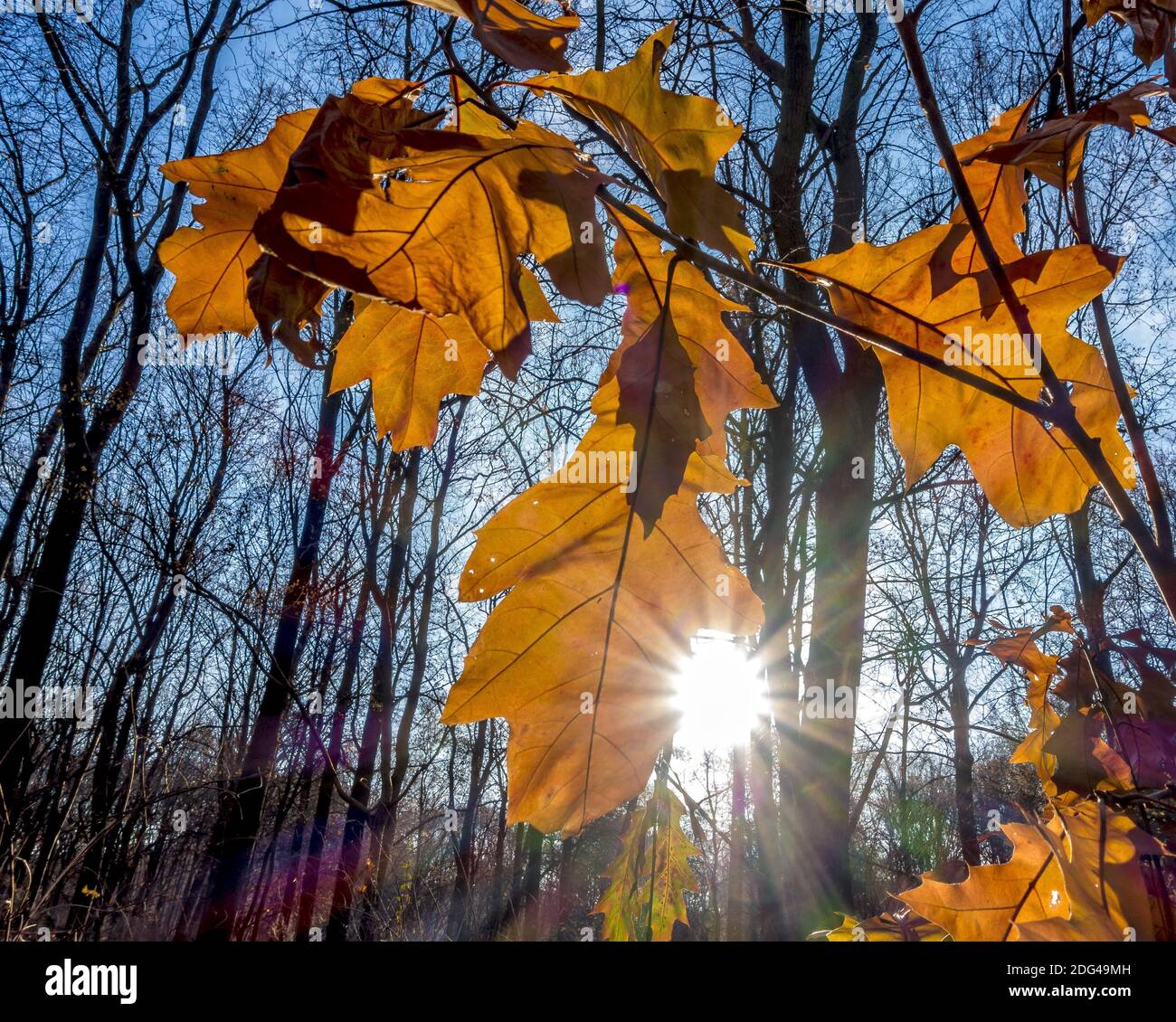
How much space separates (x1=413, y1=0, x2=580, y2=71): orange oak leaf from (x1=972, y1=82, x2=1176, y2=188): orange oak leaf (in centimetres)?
30

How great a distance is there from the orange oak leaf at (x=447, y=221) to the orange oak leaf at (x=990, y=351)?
8.3 inches

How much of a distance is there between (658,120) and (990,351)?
1.07 feet

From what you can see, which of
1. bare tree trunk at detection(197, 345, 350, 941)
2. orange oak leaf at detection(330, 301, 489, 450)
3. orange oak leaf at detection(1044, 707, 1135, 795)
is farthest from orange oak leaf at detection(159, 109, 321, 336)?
bare tree trunk at detection(197, 345, 350, 941)

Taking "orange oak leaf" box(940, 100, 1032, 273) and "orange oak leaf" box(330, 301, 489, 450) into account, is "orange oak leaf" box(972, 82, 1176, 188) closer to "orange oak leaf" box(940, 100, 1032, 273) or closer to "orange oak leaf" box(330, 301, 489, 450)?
"orange oak leaf" box(940, 100, 1032, 273)

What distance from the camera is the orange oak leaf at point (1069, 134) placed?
1.46ft

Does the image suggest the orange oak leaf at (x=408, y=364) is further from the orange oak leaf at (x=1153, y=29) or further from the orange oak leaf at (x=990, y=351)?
the orange oak leaf at (x=1153, y=29)

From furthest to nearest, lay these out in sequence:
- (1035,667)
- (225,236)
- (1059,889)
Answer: (1035,667) → (1059,889) → (225,236)

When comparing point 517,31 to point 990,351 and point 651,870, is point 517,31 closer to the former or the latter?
point 990,351

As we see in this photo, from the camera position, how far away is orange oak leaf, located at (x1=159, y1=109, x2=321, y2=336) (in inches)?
21.5

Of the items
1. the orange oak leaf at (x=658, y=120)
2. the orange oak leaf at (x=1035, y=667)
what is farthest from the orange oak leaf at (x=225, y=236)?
the orange oak leaf at (x=1035, y=667)

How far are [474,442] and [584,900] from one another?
599 inches

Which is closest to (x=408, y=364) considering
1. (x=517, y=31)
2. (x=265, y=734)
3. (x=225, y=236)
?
(x=225, y=236)

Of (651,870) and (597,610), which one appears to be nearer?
(597,610)

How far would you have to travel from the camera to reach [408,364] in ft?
2.05
